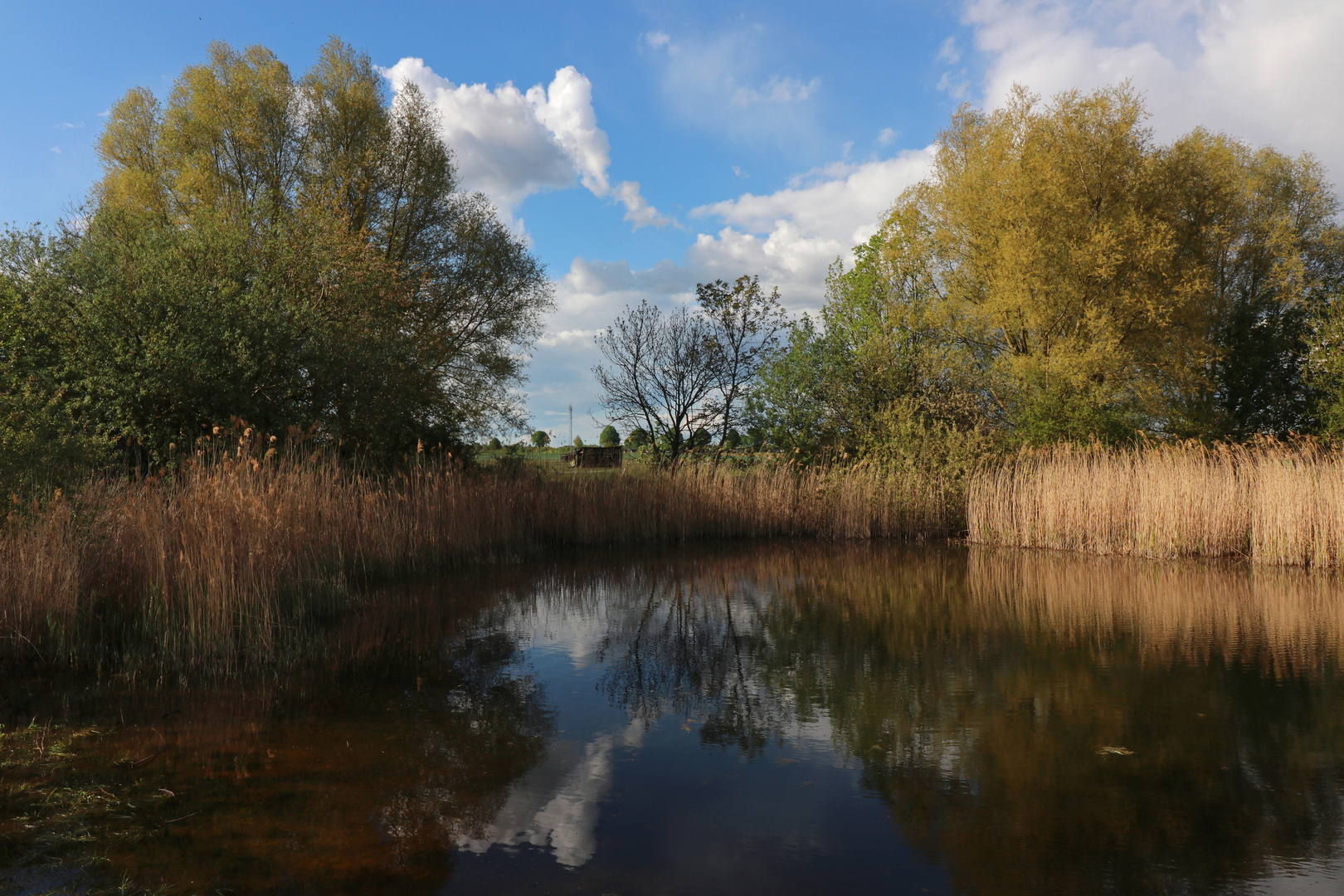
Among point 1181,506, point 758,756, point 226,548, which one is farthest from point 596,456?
point 758,756

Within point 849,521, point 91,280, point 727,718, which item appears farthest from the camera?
point 849,521

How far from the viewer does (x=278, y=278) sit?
14438 millimetres

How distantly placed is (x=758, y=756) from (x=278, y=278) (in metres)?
13.8

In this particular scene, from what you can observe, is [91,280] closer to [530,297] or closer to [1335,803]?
[530,297]

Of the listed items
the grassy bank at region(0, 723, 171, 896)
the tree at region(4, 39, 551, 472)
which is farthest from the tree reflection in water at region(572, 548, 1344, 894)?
the tree at region(4, 39, 551, 472)

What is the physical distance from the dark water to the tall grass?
623mm

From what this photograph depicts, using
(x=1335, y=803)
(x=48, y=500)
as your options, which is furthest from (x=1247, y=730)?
(x=48, y=500)

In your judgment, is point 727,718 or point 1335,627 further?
point 1335,627

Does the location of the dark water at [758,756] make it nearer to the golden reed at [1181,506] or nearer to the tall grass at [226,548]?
the tall grass at [226,548]

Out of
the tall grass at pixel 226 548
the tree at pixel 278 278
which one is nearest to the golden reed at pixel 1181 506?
the tall grass at pixel 226 548

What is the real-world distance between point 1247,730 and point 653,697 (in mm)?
3627

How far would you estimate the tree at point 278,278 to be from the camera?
1138 centimetres

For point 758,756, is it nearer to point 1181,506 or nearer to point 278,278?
point 1181,506

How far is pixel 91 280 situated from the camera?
12023mm
